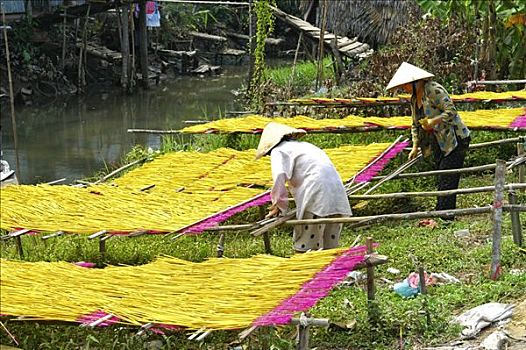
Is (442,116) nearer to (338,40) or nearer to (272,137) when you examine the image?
(272,137)

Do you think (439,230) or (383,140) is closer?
(439,230)

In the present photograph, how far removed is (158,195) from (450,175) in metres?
2.33

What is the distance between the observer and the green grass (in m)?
4.35

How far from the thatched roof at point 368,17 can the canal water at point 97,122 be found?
2461mm

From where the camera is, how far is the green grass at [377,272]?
4352 mm

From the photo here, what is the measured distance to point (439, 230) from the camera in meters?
6.41

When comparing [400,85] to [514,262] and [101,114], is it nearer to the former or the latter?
[514,262]

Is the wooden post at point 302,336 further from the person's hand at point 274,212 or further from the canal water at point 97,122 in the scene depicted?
the canal water at point 97,122

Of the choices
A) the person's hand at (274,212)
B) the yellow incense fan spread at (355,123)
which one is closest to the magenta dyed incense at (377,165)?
the yellow incense fan spread at (355,123)

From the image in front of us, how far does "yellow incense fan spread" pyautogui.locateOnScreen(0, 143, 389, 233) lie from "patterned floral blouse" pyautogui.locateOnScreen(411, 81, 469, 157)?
41 cm

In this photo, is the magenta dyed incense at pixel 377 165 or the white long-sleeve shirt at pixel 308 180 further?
the magenta dyed incense at pixel 377 165

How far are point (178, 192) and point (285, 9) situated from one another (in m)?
20.5

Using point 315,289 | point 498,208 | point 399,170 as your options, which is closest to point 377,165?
point 399,170

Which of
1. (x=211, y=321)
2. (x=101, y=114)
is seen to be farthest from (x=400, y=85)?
(x=101, y=114)
